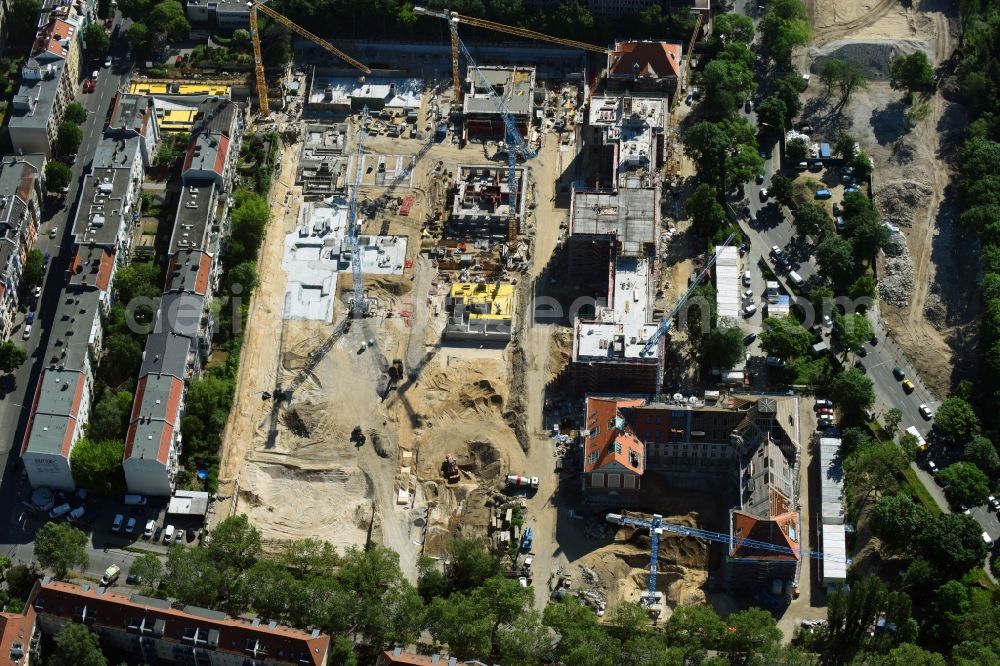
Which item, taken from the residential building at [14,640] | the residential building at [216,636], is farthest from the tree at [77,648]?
the residential building at [14,640]

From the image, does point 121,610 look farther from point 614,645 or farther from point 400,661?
point 614,645

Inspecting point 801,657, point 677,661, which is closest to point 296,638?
point 677,661

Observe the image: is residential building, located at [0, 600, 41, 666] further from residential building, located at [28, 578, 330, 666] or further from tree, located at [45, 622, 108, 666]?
residential building, located at [28, 578, 330, 666]

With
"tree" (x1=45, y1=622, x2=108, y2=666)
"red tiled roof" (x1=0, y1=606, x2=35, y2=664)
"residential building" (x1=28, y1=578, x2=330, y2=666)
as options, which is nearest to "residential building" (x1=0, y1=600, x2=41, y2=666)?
"red tiled roof" (x1=0, y1=606, x2=35, y2=664)

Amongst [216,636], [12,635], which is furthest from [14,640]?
[216,636]

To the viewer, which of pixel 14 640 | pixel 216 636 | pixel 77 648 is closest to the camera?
pixel 77 648

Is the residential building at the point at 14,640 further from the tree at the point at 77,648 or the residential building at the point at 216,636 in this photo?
the residential building at the point at 216,636

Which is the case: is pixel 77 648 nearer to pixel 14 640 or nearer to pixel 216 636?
pixel 14 640
